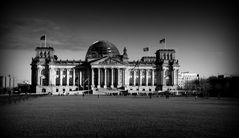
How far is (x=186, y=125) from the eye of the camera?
77.5ft

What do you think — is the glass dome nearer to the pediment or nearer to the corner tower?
the pediment

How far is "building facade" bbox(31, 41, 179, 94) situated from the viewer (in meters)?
141

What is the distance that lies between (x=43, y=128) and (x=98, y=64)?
119 m

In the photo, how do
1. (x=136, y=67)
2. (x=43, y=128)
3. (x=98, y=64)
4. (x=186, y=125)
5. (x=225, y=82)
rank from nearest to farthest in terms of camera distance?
(x=43, y=128) → (x=186, y=125) → (x=225, y=82) → (x=98, y=64) → (x=136, y=67)

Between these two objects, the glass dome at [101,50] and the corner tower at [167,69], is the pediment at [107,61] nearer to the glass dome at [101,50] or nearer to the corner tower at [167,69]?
the glass dome at [101,50]

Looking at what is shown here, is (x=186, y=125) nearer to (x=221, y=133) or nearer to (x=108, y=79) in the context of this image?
(x=221, y=133)

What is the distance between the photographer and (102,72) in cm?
14262

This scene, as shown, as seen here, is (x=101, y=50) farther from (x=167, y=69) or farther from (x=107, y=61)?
(x=167, y=69)

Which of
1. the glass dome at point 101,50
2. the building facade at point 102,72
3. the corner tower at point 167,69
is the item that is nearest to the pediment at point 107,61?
the building facade at point 102,72

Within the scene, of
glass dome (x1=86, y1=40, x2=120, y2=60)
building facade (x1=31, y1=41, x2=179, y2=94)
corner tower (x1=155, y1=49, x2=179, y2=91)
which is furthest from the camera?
glass dome (x1=86, y1=40, x2=120, y2=60)

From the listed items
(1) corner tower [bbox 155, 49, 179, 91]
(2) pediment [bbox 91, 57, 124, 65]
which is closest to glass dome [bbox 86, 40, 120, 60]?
(2) pediment [bbox 91, 57, 124, 65]

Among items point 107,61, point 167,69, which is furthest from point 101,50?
point 167,69

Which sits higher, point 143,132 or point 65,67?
point 65,67

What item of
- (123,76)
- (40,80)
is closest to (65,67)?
(40,80)
